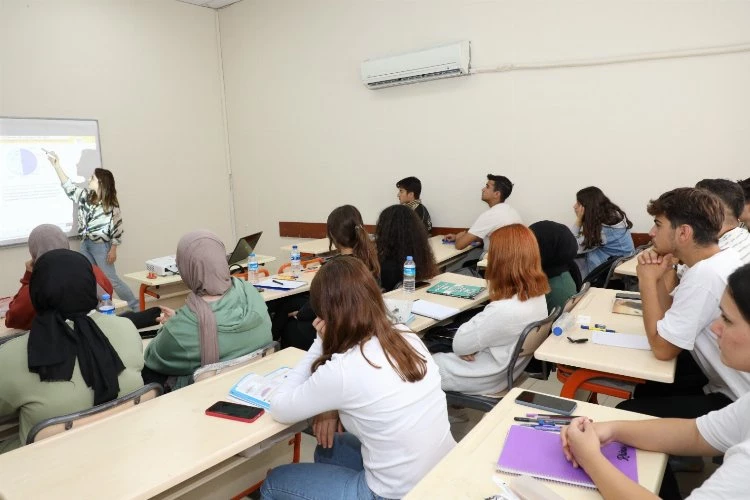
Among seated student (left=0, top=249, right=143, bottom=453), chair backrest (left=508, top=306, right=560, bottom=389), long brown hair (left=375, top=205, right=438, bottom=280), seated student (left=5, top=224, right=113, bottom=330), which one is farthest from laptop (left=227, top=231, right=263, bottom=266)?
chair backrest (left=508, top=306, right=560, bottom=389)

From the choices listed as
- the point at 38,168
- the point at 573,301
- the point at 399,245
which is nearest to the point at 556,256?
the point at 573,301

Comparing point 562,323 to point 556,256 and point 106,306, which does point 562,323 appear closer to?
point 556,256

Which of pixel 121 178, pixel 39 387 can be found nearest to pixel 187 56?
pixel 121 178

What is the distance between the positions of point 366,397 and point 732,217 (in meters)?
2.64

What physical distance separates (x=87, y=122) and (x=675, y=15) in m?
6.14

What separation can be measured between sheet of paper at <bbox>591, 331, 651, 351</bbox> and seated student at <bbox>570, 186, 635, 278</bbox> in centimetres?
214

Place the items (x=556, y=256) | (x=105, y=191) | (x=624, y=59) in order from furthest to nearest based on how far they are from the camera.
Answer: (x=105, y=191), (x=624, y=59), (x=556, y=256)

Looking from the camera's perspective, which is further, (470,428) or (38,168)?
(38,168)

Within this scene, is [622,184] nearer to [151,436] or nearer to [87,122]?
[151,436]

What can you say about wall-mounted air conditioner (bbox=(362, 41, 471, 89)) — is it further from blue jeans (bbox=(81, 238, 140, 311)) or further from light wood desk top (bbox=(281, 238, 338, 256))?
blue jeans (bbox=(81, 238, 140, 311))

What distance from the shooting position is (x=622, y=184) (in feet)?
16.0

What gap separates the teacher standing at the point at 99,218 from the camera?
564 cm

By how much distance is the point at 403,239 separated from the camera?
3.64m

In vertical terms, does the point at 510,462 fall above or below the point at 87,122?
below
